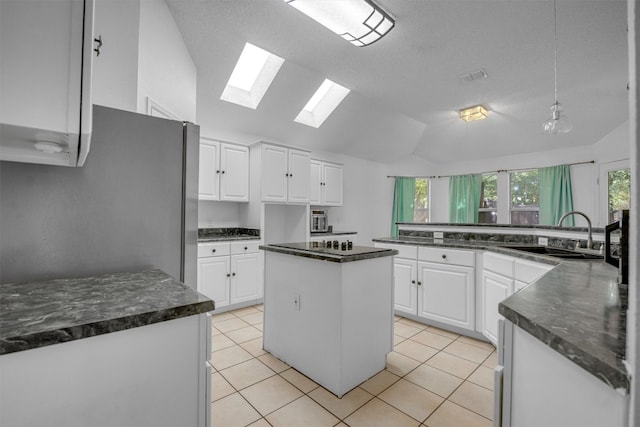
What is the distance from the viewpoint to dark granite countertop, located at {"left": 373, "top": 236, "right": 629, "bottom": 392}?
55 centimetres

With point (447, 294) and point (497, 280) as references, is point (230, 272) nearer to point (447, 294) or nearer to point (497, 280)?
point (447, 294)

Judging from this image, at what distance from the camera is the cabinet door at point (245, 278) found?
359 cm

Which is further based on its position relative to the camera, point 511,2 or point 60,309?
point 511,2

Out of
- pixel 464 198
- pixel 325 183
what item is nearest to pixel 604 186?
pixel 464 198

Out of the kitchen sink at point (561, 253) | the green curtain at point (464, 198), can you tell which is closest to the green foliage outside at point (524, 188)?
the green curtain at point (464, 198)

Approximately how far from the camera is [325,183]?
202 inches

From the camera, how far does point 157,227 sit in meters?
1.44

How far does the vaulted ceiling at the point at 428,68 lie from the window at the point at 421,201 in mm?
1445

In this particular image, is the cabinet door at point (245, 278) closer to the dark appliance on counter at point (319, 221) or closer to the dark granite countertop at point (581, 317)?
the dark appliance on counter at point (319, 221)

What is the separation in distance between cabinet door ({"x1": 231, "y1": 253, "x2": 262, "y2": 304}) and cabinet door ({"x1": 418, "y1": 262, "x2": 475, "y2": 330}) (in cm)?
201

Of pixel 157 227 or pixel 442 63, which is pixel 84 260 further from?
pixel 442 63

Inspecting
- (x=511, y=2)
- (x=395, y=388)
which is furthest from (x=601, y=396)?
(x=511, y=2)

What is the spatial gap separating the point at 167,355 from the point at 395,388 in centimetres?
168

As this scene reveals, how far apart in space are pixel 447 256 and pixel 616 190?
3620 mm
